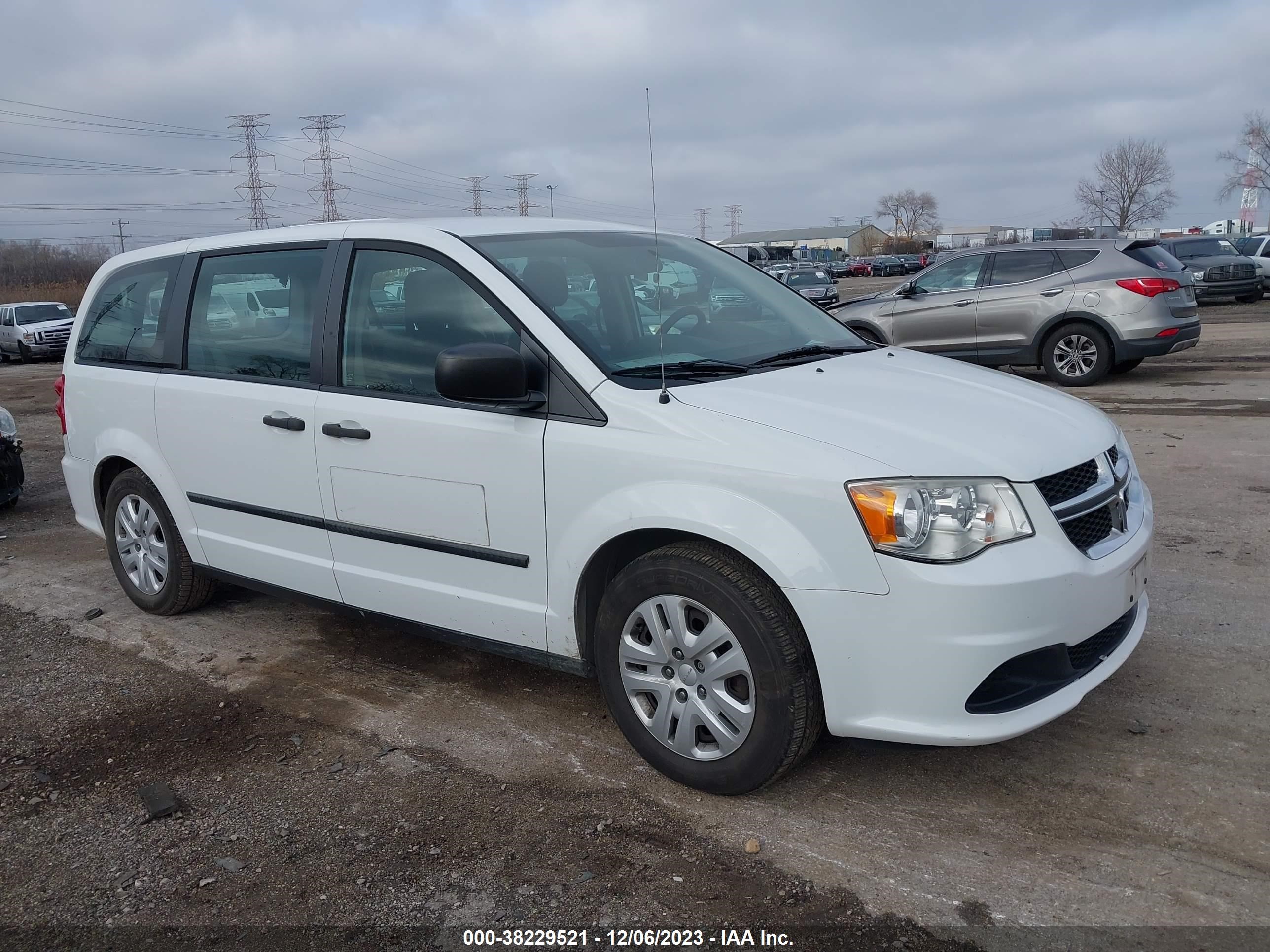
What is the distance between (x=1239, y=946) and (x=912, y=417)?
5.26 feet

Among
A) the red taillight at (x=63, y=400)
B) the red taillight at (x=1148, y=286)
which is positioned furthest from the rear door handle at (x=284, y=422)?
the red taillight at (x=1148, y=286)

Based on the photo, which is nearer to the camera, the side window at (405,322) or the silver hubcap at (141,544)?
the side window at (405,322)

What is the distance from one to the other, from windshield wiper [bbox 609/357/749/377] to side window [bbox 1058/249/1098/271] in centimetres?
947

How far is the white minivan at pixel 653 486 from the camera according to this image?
2.85m

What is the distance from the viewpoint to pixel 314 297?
410cm

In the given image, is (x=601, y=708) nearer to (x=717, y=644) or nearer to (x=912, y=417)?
(x=717, y=644)

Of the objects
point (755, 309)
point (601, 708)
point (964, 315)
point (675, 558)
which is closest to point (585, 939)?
point (675, 558)

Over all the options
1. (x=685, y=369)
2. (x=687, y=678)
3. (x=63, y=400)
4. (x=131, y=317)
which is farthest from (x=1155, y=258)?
(x=63, y=400)

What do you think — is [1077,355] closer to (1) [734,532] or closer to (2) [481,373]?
(1) [734,532]

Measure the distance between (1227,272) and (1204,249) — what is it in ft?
2.69

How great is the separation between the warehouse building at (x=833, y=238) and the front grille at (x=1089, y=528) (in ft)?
416

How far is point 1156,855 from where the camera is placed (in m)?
2.82

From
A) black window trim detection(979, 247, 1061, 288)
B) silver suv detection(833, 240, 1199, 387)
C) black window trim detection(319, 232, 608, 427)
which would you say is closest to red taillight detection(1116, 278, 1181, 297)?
silver suv detection(833, 240, 1199, 387)

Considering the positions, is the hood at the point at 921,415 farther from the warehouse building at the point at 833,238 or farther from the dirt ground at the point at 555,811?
the warehouse building at the point at 833,238
